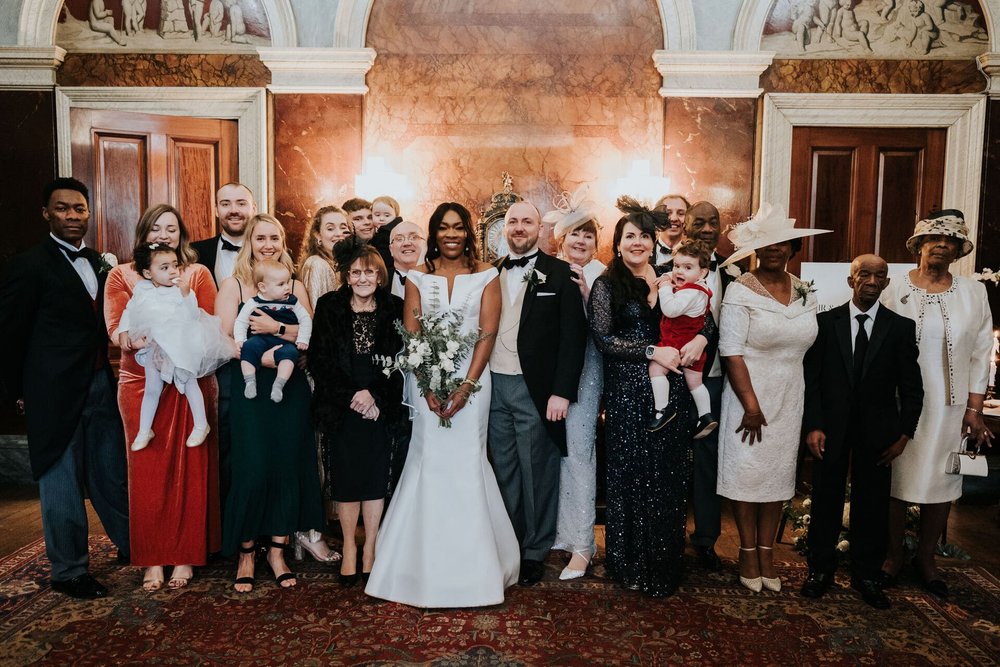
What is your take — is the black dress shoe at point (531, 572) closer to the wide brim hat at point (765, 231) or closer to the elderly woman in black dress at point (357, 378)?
the elderly woman in black dress at point (357, 378)

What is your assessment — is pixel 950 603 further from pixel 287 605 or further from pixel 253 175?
pixel 253 175

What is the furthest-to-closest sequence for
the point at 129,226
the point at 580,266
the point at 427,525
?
the point at 129,226 < the point at 580,266 < the point at 427,525

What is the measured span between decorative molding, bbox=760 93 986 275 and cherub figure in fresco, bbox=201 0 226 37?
4808 mm

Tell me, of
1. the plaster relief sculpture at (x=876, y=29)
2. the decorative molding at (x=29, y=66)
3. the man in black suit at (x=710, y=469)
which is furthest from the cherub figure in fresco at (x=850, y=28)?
the decorative molding at (x=29, y=66)

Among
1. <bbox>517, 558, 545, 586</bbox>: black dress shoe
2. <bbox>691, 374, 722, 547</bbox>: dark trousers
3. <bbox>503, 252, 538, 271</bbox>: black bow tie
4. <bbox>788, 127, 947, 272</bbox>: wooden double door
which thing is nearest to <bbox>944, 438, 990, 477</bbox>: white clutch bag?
<bbox>691, 374, 722, 547</bbox>: dark trousers

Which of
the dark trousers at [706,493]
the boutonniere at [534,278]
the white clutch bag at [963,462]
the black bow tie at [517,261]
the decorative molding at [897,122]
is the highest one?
the decorative molding at [897,122]

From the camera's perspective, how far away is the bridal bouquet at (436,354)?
348 cm

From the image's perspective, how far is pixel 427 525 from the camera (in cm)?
351

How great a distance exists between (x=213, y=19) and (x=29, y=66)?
1586 millimetres

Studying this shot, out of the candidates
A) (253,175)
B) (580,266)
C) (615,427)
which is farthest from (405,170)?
(615,427)

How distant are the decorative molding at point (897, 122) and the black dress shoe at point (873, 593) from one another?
3.51 meters

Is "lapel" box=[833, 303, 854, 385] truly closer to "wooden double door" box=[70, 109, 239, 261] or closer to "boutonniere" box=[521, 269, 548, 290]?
"boutonniere" box=[521, 269, 548, 290]

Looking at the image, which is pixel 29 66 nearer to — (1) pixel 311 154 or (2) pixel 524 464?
(1) pixel 311 154

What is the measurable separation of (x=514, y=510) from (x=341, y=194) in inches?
142
